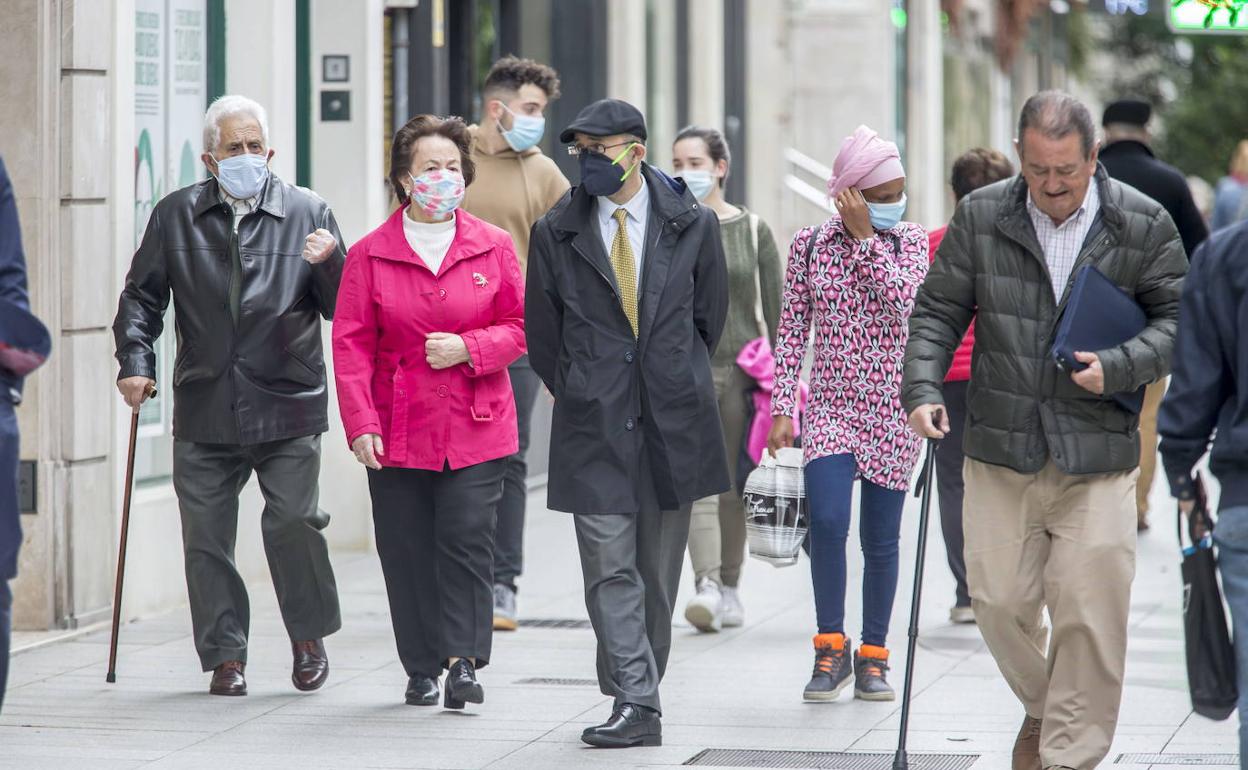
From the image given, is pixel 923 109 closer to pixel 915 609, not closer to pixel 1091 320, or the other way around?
pixel 915 609

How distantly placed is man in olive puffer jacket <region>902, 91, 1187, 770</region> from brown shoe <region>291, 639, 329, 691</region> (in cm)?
253

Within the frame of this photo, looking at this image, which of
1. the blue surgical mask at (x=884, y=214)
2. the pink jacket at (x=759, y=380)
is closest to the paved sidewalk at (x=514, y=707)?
the pink jacket at (x=759, y=380)

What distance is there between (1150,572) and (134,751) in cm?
553

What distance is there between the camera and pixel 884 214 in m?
7.18

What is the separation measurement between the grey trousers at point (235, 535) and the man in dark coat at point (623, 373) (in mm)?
1064

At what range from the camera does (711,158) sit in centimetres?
852

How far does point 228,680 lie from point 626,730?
1.55m

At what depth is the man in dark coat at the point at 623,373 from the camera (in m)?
6.46

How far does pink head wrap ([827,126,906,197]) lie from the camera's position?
712 cm

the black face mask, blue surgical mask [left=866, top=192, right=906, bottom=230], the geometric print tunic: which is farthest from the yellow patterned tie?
blue surgical mask [left=866, top=192, right=906, bottom=230]

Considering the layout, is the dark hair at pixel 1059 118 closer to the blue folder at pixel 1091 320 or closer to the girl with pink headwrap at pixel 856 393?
the blue folder at pixel 1091 320

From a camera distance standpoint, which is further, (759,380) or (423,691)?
(759,380)

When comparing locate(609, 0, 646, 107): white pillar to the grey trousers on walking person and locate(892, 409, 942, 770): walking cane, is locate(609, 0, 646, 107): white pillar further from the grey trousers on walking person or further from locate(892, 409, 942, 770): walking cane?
locate(892, 409, 942, 770): walking cane

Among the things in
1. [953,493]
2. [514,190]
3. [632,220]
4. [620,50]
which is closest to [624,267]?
[632,220]
